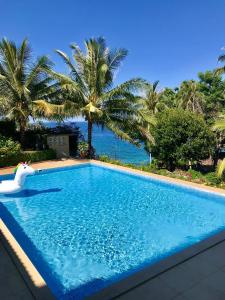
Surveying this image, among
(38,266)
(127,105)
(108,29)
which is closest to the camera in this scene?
(38,266)

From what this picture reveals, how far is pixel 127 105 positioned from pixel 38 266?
12.4 metres

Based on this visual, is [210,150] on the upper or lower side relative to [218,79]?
lower

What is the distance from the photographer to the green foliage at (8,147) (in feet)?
48.4

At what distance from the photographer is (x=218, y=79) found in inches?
1054

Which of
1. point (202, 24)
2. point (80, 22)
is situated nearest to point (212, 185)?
point (202, 24)

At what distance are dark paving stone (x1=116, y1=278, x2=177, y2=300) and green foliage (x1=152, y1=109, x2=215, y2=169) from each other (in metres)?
10.7

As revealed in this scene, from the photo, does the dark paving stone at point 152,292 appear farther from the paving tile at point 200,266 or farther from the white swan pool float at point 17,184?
the white swan pool float at point 17,184

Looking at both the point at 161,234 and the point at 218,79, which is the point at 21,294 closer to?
the point at 161,234

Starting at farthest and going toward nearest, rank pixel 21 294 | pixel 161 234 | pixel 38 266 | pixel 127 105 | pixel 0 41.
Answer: pixel 127 105
pixel 0 41
pixel 161 234
pixel 38 266
pixel 21 294

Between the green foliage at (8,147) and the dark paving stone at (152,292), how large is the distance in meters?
12.4

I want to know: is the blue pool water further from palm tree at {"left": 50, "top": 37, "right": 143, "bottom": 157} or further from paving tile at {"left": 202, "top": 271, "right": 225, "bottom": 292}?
Result: palm tree at {"left": 50, "top": 37, "right": 143, "bottom": 157}

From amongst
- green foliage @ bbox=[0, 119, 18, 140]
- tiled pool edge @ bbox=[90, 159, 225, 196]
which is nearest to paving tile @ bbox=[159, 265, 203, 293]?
tiled pool edge @ bbox=[90, 159, 225, 196]

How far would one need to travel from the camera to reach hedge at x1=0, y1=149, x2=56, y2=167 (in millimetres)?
14877

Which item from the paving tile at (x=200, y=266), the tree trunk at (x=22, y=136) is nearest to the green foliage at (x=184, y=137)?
the tree trunk at (x=22, y=136)
